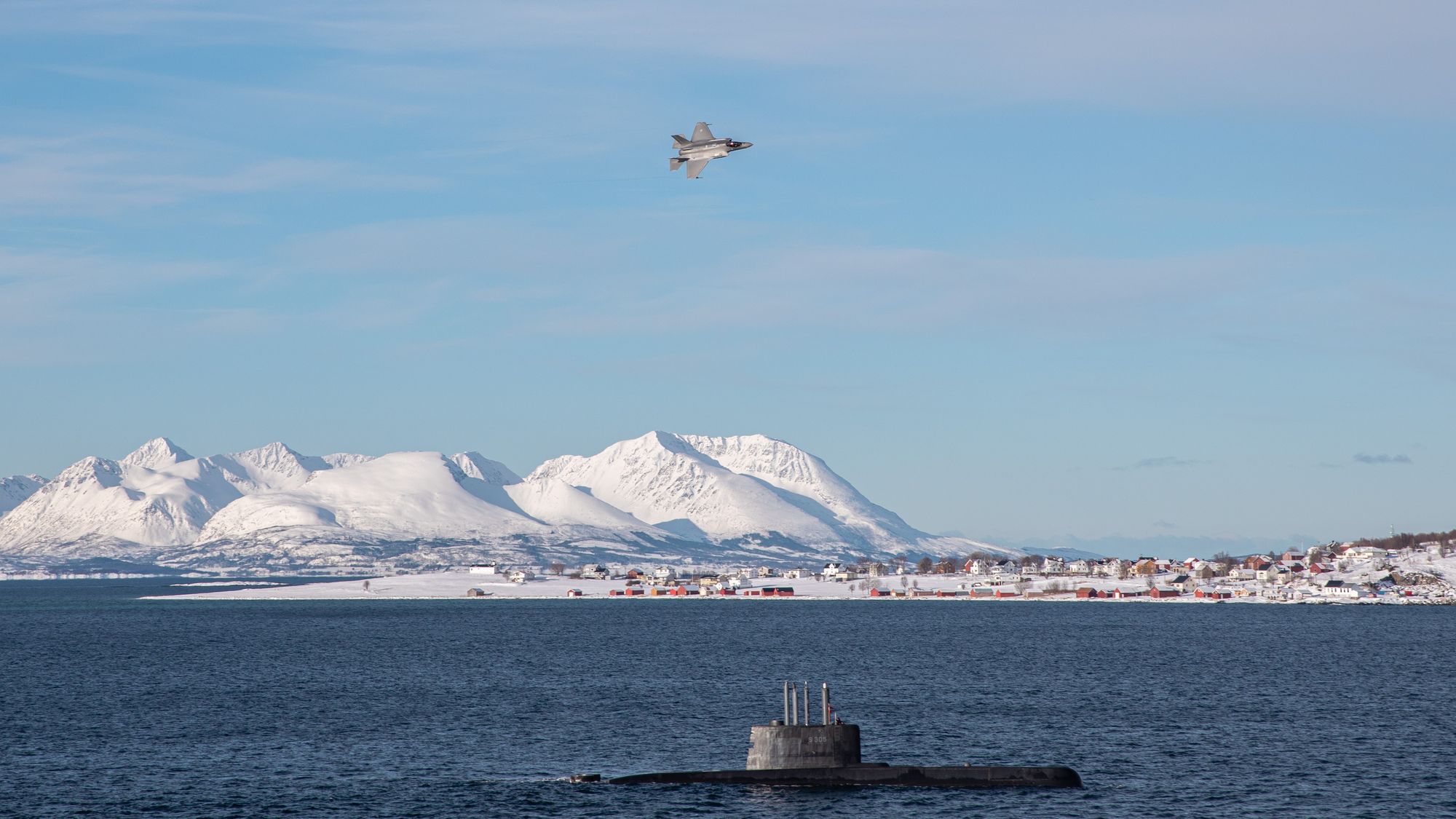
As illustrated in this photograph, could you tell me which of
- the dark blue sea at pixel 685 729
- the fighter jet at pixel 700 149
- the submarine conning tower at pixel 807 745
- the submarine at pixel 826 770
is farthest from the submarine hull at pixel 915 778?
the fighter jet at pixel 700 149

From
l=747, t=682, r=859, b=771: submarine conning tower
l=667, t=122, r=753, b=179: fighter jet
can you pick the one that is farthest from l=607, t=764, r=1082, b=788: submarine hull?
l=667, t=122, r=753, b=179: fighter jet

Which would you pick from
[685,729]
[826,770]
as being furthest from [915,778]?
[685,729]

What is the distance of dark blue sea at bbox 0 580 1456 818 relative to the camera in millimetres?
71562

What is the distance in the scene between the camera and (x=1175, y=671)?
140 meters

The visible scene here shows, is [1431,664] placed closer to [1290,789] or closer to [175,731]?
[1290,789]

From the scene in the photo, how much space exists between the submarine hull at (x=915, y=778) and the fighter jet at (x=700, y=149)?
31.7m

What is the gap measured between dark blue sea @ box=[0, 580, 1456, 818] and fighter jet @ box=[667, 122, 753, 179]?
108ft

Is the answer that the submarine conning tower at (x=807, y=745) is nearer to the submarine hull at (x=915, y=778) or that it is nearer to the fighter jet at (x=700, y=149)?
the submarine hull at (x=915, y=778)

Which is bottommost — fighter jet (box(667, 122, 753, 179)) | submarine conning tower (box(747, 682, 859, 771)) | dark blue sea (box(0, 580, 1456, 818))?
dark blue sea (box(0, 580, 1456, 818))

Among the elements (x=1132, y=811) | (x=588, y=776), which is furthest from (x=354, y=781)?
(x=1132, y=811)

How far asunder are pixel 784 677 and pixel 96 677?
64.1 m

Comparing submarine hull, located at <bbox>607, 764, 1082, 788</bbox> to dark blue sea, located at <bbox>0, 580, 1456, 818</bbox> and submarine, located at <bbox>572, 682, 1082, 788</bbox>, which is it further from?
dark blue sea, located at <bbox>0, 580, 1456, 818</bbox>

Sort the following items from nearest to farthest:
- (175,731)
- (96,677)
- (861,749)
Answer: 1. (861,749)
2. (175,731)
3. (96,677)

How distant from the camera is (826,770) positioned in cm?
7169
